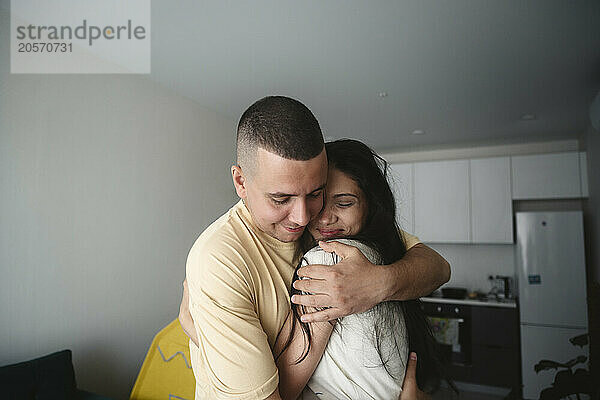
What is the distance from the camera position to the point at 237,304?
980mm

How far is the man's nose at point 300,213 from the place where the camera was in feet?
3.39

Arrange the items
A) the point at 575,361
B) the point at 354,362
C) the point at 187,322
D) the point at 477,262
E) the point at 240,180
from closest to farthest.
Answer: the point at 354,362 < the point at 240,180 < the point at 187,322 < the point at 575,361 < the point at 477,262

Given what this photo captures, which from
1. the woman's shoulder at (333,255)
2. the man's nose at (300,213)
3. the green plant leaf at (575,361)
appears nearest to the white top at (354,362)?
the woman's shoulder at (333,255)

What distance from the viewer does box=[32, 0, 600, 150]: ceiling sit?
252 cm

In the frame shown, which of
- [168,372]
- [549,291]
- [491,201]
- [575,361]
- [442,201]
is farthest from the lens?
[442,201]

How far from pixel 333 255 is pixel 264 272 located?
0.19 metres

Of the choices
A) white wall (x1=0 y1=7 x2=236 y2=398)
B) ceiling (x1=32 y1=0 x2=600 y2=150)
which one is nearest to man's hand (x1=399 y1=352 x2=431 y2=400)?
ceiling (x1=32 y1=0 x2=600 y2=150)

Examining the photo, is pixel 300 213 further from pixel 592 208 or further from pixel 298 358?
pixel 592 208

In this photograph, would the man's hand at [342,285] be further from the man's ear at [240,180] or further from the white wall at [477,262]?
the white wall at [477,262]

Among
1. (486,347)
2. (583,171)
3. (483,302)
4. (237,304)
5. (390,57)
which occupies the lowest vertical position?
(486,347)

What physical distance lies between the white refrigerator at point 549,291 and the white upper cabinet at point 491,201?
36 cm

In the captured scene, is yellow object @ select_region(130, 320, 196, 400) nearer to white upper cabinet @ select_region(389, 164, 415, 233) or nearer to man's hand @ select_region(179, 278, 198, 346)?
man's hand @ select_region(179, 278, 198, 346)

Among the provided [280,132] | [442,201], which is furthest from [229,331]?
[442,201]

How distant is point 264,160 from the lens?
1.01m
